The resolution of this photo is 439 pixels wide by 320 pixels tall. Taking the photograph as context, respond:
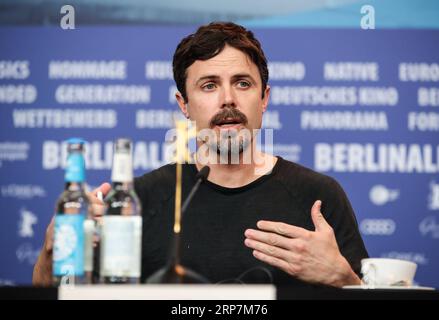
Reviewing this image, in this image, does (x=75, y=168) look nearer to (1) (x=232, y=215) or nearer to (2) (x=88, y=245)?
(2) (x=88, y=245)

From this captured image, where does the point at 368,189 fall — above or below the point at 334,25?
below

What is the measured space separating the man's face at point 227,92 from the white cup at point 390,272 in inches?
31.9

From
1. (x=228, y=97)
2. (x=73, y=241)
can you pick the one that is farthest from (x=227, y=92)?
(x=73, y=241)

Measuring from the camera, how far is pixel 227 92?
225 centimetres

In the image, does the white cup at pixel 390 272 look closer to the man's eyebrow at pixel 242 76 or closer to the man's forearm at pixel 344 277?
the man's forearm at pixel 344 277

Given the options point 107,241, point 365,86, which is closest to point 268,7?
point 365,86

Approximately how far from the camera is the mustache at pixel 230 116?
2.21 metres

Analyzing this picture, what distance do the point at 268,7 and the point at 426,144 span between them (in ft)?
2.72

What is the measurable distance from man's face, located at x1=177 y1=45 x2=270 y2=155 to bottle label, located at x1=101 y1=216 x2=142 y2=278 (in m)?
0.96

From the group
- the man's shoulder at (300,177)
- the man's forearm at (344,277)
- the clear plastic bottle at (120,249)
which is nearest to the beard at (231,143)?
the man's shoulder at (300,177)

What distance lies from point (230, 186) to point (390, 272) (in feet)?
2.63

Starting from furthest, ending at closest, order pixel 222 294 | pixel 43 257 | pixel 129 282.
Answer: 1. pixel 43 257
2. pixel 129 282
3. pixel 222 294

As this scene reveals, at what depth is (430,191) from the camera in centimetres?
314
